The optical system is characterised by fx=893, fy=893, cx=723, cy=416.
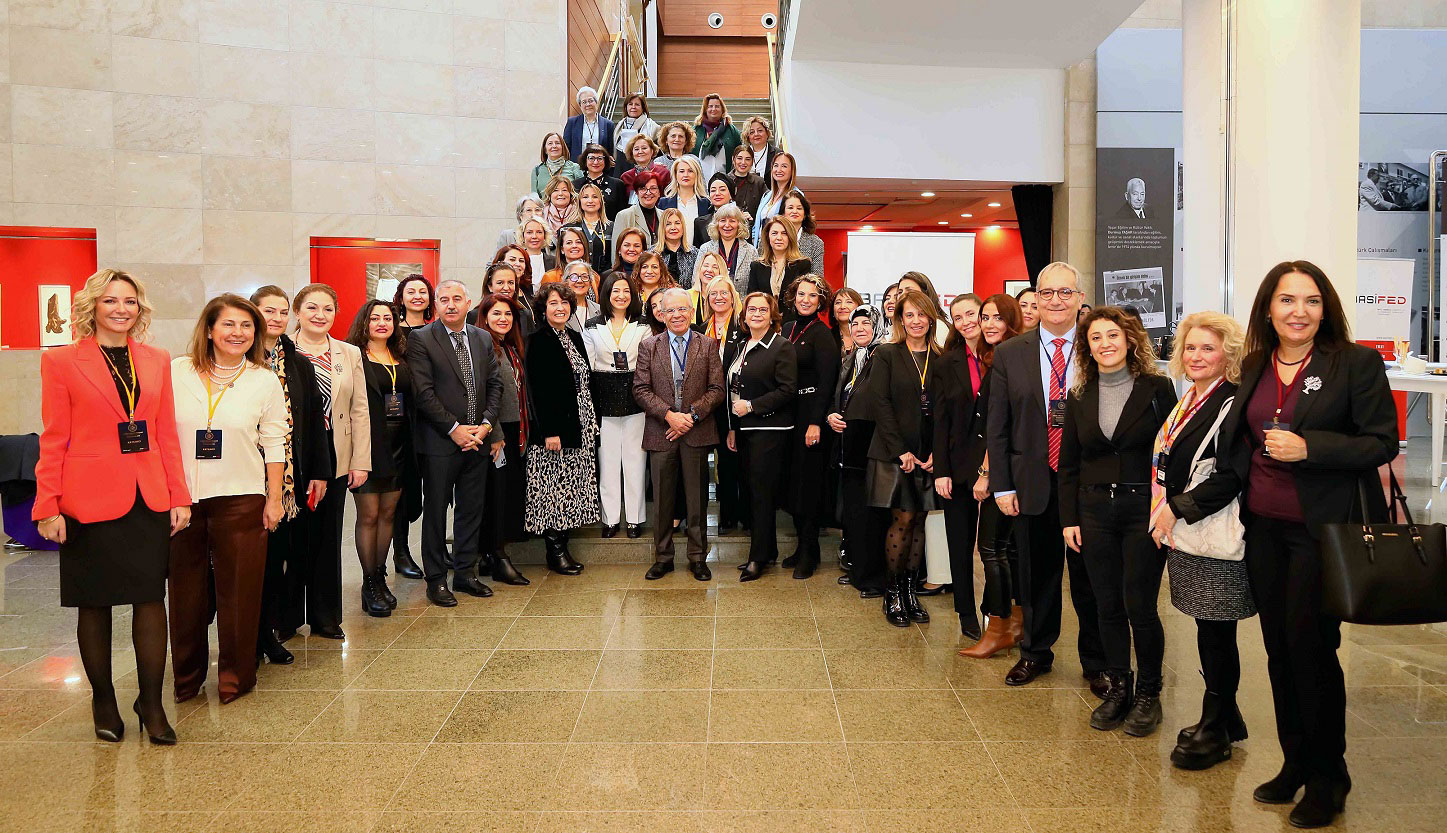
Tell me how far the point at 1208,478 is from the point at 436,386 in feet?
12.7

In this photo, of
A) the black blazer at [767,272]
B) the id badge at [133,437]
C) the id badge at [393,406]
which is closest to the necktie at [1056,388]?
the black blazer at [767,272]

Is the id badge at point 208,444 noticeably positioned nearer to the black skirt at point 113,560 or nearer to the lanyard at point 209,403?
the lanyard at point 209,403

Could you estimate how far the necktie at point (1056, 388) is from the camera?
12.0 feet

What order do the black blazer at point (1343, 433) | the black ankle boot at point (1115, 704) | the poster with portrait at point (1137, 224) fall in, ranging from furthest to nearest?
the poster with portrait at point (1137, 224)
the black ankle boot at point (1115, 704)
the black blazer at point (1343, 433)

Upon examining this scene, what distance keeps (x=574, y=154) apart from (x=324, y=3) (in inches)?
147

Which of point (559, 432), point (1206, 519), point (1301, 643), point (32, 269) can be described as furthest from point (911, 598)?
point (32, 269)

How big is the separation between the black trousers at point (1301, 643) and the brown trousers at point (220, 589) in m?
3.77

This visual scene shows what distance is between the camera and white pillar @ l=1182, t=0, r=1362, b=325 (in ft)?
15.8

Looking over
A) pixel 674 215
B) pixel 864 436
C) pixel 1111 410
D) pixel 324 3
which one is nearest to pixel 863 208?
pixel 674 215

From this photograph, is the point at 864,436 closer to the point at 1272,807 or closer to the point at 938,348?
the point at 938,348

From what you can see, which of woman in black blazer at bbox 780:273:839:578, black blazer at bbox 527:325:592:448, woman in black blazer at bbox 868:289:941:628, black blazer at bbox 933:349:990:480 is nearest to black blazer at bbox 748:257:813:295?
woman in black blazer at bbox 780:273:839:578

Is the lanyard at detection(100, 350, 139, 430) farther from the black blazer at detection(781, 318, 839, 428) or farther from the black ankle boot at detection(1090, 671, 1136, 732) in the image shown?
the black ankle boot at detection(1090, 671, 1136, 732)

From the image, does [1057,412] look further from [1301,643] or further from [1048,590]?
[1301,643]

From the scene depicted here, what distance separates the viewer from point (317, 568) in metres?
4.49
